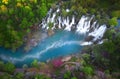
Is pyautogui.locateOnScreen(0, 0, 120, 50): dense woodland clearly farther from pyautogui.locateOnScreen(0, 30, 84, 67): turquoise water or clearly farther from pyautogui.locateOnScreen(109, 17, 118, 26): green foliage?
pyautogui.locateOnScreen(0, 30, 84, 67): turquoise water

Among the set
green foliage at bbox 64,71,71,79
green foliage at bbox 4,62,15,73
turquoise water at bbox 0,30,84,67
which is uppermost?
turquoise water at bbox 0,30,84,67

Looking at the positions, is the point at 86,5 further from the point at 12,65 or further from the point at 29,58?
the point at 12,65

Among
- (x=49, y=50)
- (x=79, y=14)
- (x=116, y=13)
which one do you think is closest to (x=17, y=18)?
(x=49, y=50)

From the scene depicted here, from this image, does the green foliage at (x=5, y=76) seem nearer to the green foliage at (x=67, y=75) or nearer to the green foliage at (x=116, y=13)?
the green foliage at (x=67, y=75)

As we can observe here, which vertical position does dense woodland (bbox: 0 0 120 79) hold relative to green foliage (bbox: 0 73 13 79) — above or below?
above

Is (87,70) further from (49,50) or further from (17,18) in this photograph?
(17,18)

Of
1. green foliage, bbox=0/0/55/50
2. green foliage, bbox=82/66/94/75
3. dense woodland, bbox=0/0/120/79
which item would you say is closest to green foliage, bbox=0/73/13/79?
dense woodland, bbox=0/0/120/79

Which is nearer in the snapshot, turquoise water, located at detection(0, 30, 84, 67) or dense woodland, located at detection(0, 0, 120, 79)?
dense woodland, located at detection(0, 0, 120, 79)

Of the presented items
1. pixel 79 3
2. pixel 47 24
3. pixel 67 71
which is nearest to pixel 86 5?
pixel 79 3

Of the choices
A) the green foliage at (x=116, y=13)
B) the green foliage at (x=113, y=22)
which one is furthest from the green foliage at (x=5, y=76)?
the green foliage at (x=116, y=13)
